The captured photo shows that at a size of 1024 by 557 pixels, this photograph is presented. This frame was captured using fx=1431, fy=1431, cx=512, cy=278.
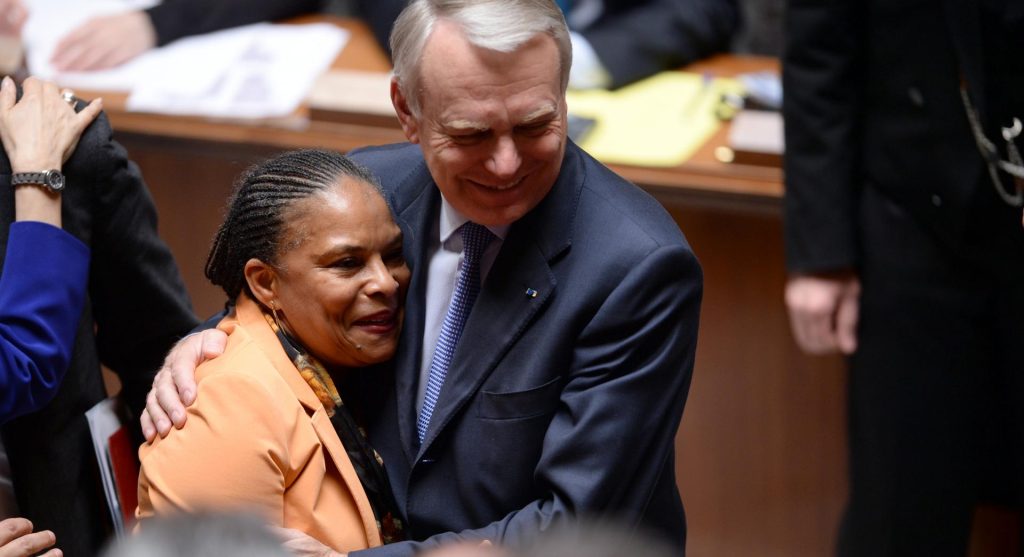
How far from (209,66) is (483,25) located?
2245 millimetres

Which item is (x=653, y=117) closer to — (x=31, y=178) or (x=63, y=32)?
(x=63, y=32)

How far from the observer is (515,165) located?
5.65 feet

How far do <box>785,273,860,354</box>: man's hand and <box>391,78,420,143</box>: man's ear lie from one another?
119 cm

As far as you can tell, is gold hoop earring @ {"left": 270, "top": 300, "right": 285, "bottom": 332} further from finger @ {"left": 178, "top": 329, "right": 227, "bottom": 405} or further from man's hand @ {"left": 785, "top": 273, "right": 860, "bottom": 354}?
man's hand @ {"left": 785, "top": 273, "right": 860, "bottom": 354}

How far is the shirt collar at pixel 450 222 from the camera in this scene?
6.17ft

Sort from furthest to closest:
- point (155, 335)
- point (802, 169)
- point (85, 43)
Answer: point (85, 43) → point (802, 169) → point (155, 335)

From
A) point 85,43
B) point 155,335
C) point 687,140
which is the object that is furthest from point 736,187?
point 85,43

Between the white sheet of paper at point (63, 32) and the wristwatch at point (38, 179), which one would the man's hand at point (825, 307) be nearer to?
the wristwatch at point (38, 179)

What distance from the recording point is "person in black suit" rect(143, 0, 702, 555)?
1.70 meters

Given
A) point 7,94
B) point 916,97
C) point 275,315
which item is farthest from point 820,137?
point 7,94

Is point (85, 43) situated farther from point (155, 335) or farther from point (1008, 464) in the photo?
point (1008, 464)

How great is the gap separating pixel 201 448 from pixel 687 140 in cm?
190

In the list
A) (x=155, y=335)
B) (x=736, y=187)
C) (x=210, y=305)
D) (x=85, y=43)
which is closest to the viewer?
(x=155, y=335)

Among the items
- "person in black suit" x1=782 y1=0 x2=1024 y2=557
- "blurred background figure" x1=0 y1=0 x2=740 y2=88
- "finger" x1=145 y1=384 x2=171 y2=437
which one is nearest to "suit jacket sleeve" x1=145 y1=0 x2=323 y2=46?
"blurred background figure" x1=0 y1=0 x2=740 y2=88
